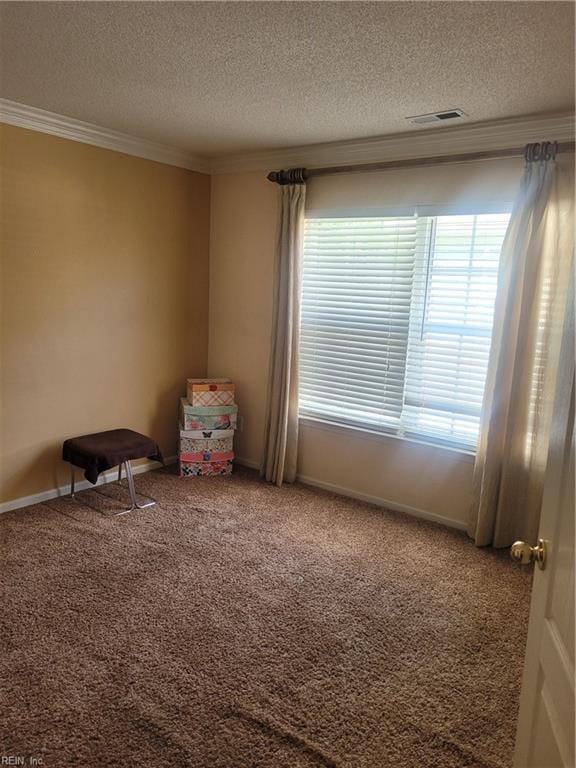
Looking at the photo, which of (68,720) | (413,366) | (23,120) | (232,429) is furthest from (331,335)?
(68,720)

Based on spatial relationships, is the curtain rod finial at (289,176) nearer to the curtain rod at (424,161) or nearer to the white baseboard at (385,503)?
the curtain rod at (424,161)

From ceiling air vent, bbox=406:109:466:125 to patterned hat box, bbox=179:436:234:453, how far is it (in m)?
2.54

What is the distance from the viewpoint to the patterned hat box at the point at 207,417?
4297mm

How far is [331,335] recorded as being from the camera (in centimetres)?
406

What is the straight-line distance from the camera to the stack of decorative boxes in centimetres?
432

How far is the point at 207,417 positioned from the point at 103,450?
0.98 metres

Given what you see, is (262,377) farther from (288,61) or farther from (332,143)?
(288,61)

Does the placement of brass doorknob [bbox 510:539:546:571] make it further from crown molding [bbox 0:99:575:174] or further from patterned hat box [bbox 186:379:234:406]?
patterned hat box [bbox 186:379:234:406]

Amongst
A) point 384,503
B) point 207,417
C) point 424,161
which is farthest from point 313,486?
point 424,161

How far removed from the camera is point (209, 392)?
4.35 m

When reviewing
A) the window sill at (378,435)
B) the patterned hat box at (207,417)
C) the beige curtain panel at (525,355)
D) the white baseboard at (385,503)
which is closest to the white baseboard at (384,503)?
the white baseboard at (385,503)

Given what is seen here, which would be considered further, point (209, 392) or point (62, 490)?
point (209, 392)

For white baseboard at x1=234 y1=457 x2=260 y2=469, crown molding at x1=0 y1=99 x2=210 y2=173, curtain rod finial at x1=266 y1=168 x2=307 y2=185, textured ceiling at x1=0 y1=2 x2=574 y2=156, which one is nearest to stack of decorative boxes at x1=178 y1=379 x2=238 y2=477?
white baseboard at x1=234 y1=457 x2=260 y2=469

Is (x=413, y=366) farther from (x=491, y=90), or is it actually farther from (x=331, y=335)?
(x=491, y=90)
